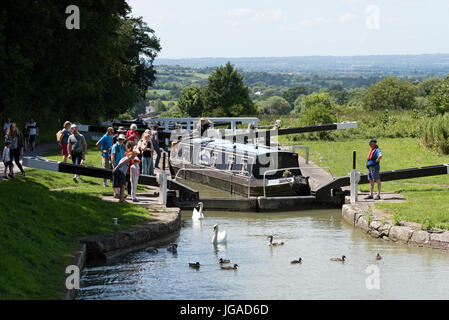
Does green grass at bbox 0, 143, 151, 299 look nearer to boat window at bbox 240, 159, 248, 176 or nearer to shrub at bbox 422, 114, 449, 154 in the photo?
boat window at bbox 240, 159, 248, 176

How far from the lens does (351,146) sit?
3878 centimetres

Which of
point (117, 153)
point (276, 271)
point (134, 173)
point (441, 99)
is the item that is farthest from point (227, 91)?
point (276, 271)

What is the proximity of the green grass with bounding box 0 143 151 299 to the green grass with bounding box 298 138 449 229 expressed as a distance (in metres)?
6.51

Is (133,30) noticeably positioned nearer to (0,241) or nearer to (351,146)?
(351,146)

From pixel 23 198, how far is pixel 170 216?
3.87m

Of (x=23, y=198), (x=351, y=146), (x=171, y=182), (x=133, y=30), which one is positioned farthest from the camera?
(x=133, y=30)

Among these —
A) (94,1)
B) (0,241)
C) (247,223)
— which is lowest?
(247,223)

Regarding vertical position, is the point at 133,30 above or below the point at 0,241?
above

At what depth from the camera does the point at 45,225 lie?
14.2m

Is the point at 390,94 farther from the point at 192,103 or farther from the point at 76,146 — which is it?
the point at 76,146

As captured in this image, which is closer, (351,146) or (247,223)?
(247,223)

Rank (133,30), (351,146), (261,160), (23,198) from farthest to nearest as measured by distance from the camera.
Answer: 1. (133,30)
2. (351,146)
3. (261,160)
4. (23,198)

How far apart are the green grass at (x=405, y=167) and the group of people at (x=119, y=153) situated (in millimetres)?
6549
